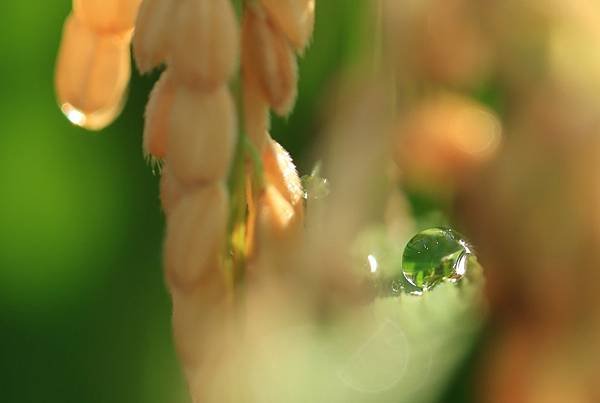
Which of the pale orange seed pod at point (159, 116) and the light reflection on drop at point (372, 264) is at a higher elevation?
the pale orange seed pod at point (159, 116)

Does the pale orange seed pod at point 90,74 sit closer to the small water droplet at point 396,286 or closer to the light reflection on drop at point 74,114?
the light reflection on drop at point 74,114

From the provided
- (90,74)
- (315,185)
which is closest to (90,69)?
(90,74)

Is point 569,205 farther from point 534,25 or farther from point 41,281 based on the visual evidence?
point 41,281

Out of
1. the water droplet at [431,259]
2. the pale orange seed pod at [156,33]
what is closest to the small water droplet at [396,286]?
the water droplet at [431,259]

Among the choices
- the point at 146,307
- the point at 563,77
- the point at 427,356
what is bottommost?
the point at 146,307

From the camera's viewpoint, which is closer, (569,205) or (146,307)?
(569,205)

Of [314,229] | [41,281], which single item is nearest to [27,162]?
[41,281]

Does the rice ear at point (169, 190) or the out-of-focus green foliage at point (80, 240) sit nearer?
the rice ear at point (169, 190)
